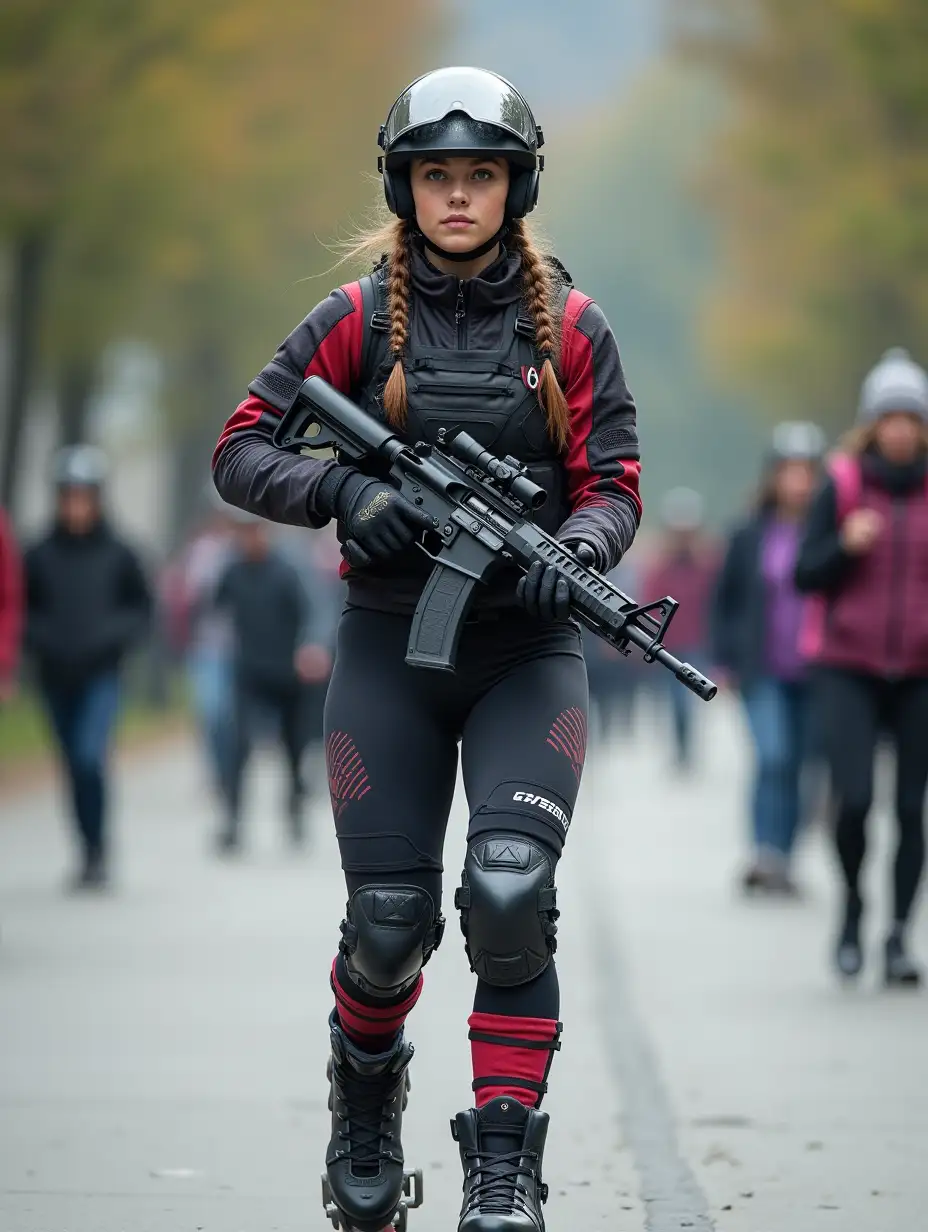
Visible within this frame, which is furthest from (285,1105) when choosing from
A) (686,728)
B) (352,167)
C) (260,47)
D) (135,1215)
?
(352,167)

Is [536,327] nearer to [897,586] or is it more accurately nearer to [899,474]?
[897,586]

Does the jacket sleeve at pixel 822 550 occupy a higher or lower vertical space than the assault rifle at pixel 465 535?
higher

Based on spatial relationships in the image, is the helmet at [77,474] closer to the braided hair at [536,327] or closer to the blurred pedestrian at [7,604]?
the blurred pedestrian at [7,604]

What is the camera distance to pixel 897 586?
921cm

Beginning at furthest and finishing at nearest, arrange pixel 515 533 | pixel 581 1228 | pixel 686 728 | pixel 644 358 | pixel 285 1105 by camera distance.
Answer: pixel 644 358
pixel 686 728
pixel 285 1105
pixel 581 1228
pixel 515 533

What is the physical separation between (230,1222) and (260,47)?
19980 millimetres

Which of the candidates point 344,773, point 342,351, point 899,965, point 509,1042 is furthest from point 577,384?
point 899,965

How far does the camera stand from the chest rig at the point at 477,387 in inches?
204

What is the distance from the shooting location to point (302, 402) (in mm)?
5293

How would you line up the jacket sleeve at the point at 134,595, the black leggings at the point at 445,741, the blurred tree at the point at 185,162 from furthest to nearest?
the blurred tree at the point at 185,162, the jacket sleeve at the point at 134,595, the black leggings at the point at 445,741

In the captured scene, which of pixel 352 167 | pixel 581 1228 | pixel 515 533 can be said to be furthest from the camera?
pixel 352 167

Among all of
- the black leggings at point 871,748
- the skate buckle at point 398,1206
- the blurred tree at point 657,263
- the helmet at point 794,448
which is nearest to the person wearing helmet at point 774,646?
the helmet at point 794,448

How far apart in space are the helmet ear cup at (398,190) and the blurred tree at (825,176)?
62.7 ft

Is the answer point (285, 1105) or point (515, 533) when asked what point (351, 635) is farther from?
point (285, 1105)
